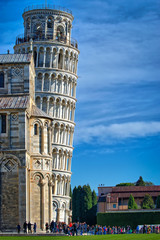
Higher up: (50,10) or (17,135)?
(50,10)

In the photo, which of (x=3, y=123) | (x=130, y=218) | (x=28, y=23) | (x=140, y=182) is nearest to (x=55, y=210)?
(x=130, y=218)

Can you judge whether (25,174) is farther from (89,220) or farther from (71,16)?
(89,220)

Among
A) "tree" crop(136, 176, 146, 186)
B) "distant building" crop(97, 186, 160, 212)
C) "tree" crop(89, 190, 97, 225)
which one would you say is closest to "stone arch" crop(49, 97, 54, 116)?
"tree" crop(89, 190, 97, 225)

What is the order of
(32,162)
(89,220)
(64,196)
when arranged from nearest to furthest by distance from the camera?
(32,162), (64,196), (89,220)

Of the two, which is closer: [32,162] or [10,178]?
[10,178]

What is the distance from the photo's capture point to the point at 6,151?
5688 cm

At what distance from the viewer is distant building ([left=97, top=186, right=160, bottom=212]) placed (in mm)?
121562

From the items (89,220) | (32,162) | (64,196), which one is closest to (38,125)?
(32,162)

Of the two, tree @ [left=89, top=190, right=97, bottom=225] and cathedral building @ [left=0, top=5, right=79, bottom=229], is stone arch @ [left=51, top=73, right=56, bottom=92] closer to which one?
cathedral building @ [left=0, top=5, right=79, bottom=229]

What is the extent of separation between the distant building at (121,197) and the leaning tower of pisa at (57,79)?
25.9 m

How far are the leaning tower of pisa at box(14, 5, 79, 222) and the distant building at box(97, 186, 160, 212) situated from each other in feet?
85.1

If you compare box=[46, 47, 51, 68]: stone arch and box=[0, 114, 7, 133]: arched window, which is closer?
box=[0, 114, 7, 133]: arched window

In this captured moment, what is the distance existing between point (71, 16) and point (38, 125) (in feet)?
142

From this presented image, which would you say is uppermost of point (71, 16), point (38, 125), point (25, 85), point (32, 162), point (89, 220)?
point (71, 16)
